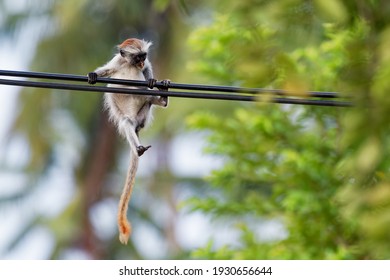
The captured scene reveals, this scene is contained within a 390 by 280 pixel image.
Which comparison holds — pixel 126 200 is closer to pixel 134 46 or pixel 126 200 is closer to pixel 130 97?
pixel 130 97

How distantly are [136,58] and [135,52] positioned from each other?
0.06 meters

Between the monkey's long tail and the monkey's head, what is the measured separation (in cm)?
66

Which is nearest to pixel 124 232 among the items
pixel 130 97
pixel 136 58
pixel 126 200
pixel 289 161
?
pixel 126 200

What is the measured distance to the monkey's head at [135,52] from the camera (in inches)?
289

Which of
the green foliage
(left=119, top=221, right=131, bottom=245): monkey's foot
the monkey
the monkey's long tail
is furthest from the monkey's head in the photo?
the green foliage

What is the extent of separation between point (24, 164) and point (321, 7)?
71.3ft

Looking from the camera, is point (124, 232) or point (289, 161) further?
point (289, 161)

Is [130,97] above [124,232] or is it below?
above

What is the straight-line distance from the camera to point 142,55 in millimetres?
7352

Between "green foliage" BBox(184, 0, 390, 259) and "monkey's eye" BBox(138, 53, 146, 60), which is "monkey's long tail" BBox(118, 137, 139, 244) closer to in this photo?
"monkey's eye" BBox(138, 53, 146, 60)

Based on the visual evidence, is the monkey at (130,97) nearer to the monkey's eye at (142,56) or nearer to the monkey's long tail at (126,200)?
the monkey's eye at (142,56)

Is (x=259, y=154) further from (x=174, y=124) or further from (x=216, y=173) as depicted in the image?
(x=174, y=124)

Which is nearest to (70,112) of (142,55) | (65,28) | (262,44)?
(65,28)

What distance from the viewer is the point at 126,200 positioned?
21.9 ft
